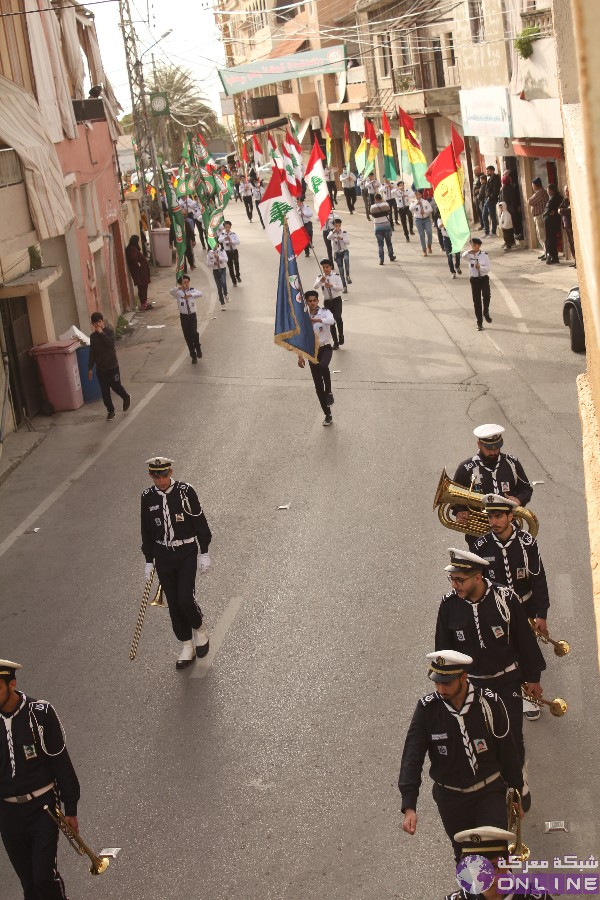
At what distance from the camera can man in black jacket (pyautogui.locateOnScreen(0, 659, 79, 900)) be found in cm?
647

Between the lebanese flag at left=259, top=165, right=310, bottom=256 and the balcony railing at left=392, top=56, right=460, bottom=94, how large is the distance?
2434 centimetres

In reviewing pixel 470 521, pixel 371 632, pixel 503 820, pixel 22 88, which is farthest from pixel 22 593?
pixel 22 88

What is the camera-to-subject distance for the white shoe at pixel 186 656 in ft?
33.1

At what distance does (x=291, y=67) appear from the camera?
169 ft

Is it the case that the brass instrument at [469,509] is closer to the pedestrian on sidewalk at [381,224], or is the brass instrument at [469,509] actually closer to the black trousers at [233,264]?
the pedestrian on sidewalk at [381,224]

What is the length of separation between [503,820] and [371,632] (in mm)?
4191

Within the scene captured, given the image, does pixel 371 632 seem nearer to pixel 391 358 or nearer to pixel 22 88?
pixel 391 358

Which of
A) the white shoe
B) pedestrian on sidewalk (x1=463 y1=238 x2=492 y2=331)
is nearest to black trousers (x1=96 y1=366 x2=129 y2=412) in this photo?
pedestrian on sidewalk (x1=463 y1=238 x2=492 y2=331)

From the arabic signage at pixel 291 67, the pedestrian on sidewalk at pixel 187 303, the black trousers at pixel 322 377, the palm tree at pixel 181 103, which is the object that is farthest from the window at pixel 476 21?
the palm tree at pixel 181 103

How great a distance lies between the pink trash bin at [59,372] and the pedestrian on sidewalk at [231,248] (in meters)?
11.2

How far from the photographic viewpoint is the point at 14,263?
68.1ft

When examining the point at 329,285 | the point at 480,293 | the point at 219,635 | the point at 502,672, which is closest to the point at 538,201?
the point at 480,293

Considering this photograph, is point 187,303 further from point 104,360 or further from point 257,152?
point 257,152

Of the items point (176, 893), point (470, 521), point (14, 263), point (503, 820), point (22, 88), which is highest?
point (22, 88)
